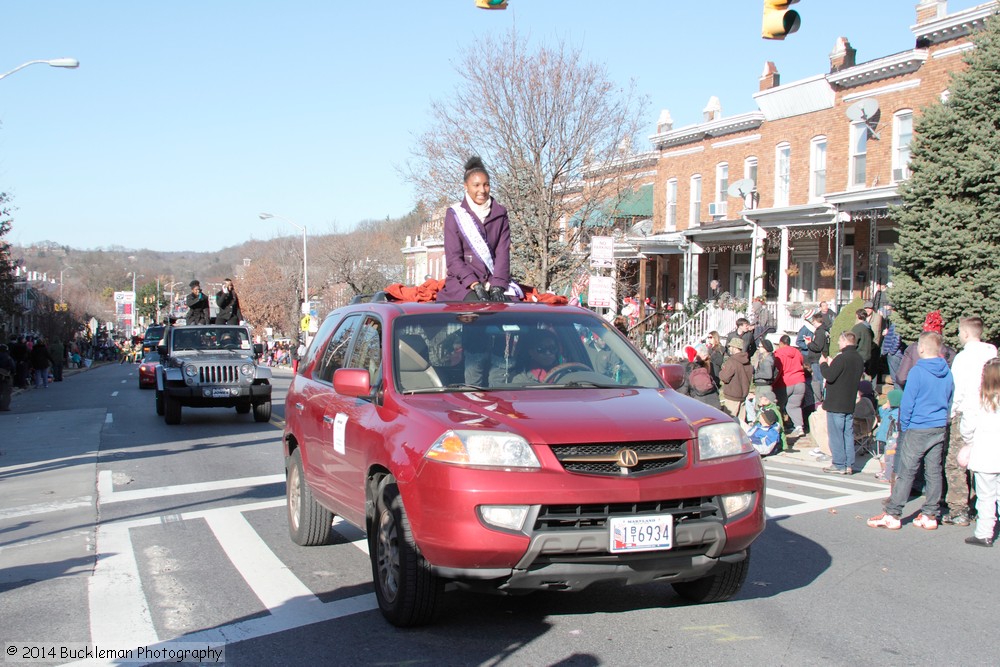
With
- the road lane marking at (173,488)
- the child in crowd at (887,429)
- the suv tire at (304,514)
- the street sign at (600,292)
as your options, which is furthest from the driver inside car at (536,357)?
the street sign at (600,292)

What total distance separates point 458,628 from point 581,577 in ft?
3.06

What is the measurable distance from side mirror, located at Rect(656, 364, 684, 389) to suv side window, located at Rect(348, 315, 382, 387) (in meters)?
1.81

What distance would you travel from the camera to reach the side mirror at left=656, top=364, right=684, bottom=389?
244 inches

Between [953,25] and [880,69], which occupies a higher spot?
[953,25]

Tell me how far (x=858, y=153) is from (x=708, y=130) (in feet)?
22.3

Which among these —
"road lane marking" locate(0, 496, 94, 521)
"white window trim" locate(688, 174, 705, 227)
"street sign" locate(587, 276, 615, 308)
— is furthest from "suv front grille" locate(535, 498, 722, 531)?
"white window trim" locate(688, 174, 705, 227)

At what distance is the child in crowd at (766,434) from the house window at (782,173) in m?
15.8

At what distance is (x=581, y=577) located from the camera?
4.75m

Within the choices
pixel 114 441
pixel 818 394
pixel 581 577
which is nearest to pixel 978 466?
pixel 581 577

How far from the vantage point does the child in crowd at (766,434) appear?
14.1 metres

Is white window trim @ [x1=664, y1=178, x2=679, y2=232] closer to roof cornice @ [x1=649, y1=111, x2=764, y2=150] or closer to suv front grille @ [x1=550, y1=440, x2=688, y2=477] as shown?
roof cornice @ [x1=649, y1=111, x2=764, y2=150]

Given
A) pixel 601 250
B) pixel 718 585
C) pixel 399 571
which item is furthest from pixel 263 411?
pixel 718 585

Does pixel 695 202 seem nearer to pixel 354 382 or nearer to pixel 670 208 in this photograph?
pixel 670 208

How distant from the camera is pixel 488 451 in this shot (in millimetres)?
4840
